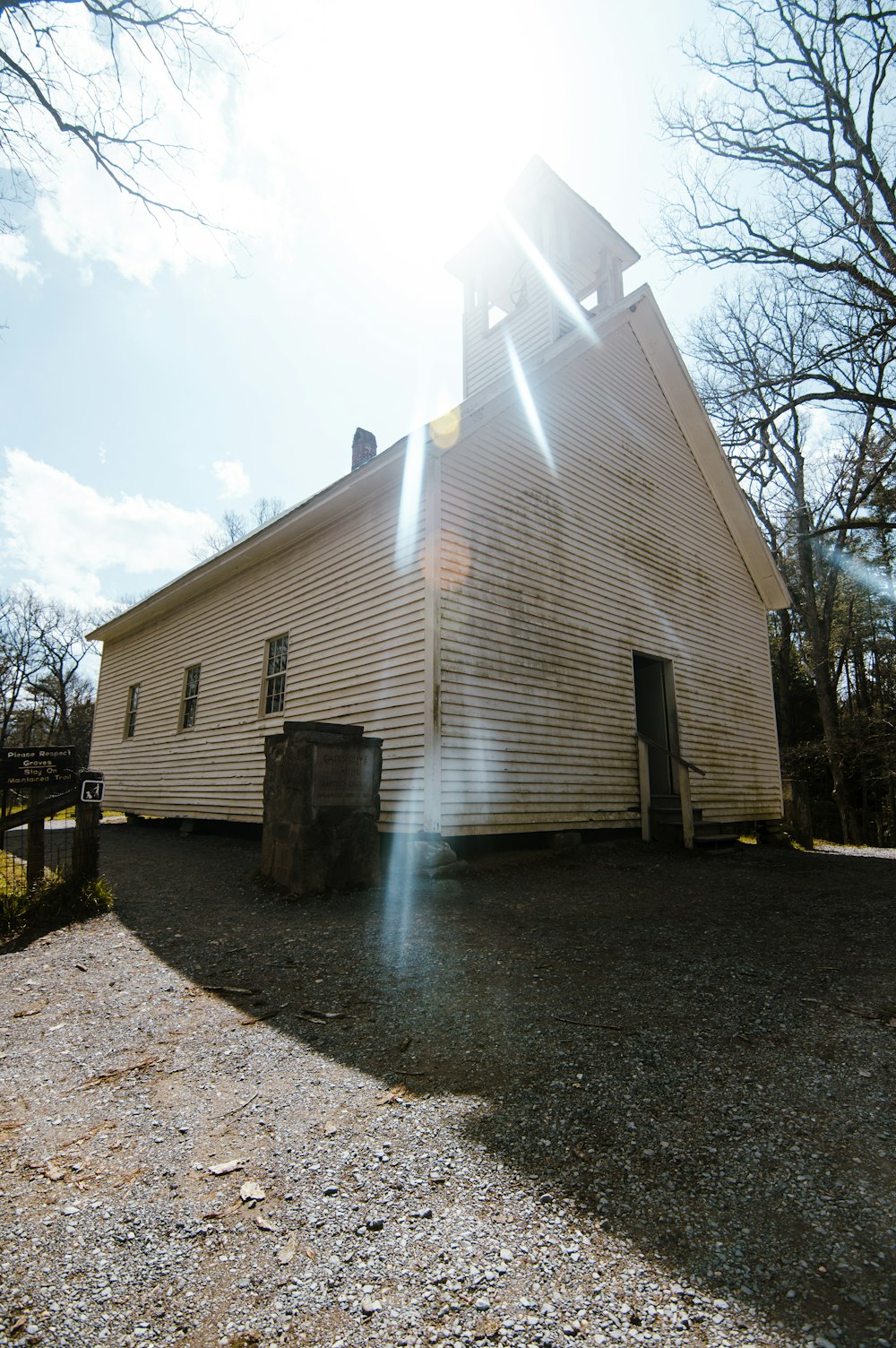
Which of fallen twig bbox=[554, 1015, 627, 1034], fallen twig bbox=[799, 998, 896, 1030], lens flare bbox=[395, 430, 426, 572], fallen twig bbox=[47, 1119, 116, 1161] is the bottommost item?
fallen twig bbox=[47, 1119, 116, 1161]

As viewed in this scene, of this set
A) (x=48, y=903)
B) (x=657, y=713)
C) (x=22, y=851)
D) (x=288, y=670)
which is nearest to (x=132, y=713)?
(x=22, y=851)

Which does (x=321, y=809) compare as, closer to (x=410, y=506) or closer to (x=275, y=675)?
(x=410, y=506)

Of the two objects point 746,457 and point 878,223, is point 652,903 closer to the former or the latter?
point 746,457

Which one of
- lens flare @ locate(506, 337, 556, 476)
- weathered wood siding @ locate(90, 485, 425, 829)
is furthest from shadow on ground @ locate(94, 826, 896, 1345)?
lens flare @ locate(506, 337, 556, 476)

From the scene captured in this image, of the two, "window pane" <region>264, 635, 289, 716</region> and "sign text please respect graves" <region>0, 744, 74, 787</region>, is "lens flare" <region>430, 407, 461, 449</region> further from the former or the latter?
"sign text please respect graves" <region>0, 744, 74, 787</region>

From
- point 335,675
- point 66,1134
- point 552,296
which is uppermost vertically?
point 552,296

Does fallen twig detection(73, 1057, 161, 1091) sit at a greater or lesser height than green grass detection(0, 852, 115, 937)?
lesser

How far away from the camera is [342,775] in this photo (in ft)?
20.3

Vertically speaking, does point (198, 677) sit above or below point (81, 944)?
above

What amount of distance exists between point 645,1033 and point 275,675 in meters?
8.35

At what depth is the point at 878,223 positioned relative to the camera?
11586 millimetres

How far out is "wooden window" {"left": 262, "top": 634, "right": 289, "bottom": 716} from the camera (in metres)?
10.3

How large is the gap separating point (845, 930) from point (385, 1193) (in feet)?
15.5

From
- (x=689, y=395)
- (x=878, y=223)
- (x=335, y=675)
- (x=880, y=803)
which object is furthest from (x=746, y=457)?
(x=880, y=803)
